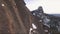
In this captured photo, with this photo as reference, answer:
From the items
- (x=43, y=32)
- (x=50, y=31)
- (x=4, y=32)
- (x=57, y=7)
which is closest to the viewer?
(x=4, y=32)

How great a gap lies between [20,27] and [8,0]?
138mm

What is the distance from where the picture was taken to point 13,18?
0.78 m

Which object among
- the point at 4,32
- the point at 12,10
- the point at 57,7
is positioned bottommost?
the point at 4,32

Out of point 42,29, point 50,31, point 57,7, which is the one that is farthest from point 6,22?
point 57,7

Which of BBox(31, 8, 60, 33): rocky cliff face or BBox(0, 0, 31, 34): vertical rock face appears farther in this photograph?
BBox(31, 8, 60, 33): rocky cliff face

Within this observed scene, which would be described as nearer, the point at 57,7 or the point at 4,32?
the point at 4,32

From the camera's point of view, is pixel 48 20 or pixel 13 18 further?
pixel 48 20

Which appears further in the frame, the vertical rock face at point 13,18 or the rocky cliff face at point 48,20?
the rocky cliff face at point 48,20

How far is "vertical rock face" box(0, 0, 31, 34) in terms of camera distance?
75 cm

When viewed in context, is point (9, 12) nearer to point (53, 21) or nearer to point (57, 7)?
point (53, 21)

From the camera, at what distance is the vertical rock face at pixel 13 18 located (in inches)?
29.6

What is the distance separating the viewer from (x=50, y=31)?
3.36 feet

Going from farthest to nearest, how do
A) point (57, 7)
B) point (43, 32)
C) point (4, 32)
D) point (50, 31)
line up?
point (57, 7), point (50, 31), point (43, 32), point (4, 32)

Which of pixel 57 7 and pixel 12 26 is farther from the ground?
pixel 57 7
